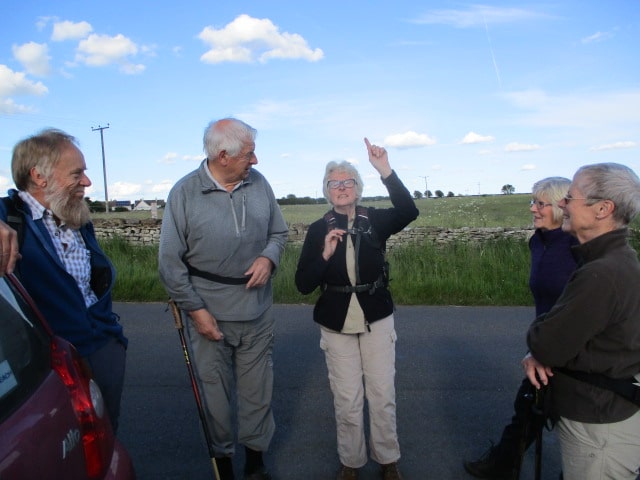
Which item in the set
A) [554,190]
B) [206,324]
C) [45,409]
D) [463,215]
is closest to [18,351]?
[45,409]

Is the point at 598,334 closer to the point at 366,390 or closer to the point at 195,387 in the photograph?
the point at 366,390

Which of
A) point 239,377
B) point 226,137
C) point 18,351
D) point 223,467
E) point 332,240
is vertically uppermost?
point 226,137

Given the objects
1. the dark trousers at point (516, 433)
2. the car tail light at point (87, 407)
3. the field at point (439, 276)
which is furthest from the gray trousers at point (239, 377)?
the field at point (439, 276)

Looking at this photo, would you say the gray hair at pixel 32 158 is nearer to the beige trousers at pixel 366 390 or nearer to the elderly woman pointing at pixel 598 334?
the beige trousers at pixel 366 390

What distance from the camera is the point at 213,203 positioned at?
129 inches

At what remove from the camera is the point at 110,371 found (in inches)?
113

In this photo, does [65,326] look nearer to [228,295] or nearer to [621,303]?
[228,295]

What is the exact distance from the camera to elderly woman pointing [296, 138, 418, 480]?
349cm

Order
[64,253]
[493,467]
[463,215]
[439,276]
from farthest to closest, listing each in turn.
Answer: [463,215]
[439,276]
[493,467]
[64,253]

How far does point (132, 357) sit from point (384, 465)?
10.7 ft

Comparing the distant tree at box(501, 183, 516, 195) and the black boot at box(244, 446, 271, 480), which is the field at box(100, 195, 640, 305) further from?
the distant tree at box(501, 183, 516, 195)

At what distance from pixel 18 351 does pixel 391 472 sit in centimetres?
234

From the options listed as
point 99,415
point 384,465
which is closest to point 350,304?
point 384,465

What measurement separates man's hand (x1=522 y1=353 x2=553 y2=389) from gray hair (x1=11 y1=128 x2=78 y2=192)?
2.23m
